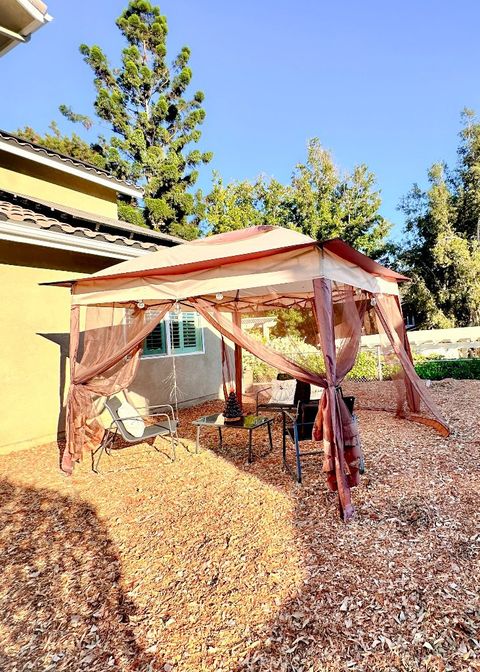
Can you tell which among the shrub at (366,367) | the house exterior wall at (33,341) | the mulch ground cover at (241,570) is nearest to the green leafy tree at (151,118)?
the shrub at (366,367)

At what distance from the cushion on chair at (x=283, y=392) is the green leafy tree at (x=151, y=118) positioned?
13724 millimetres

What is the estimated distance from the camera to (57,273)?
6.68 metres

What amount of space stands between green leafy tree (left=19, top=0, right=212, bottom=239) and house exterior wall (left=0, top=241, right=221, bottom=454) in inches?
477

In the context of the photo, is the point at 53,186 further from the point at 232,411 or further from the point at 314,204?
the point at 314,204

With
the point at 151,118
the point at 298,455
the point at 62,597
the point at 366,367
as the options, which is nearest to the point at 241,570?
the point at 62,597

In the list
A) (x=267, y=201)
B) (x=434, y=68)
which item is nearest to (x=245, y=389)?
(x=434, y=68)

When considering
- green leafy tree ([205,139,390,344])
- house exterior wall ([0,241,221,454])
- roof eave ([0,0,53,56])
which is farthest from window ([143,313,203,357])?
green leafy tree ([205,139,390,344])

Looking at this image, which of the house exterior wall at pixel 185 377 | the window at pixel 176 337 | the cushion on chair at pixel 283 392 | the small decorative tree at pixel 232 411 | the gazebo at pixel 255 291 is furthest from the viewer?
the window at pixel 176 337

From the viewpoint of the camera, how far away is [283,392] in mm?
6730

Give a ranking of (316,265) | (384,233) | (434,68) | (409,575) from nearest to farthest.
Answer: (409,575)
(316,265)
(434,68)
(384,233)

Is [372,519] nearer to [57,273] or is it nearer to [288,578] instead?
[288,578]

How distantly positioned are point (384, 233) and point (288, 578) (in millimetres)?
24186

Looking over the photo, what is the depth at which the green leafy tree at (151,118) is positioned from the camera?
1859cm

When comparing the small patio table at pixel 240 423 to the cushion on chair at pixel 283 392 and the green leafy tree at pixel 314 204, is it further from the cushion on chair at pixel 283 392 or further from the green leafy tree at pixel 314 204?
the green leafy tree at pixel 314 204
